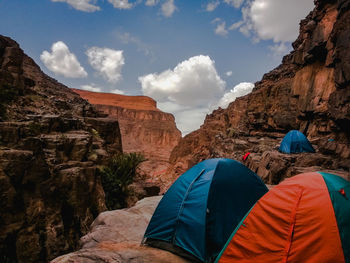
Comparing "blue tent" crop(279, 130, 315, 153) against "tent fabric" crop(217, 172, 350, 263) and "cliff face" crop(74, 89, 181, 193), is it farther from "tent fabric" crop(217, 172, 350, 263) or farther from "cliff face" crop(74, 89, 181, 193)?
"cliff face" crop(74, 89, 181, 193)

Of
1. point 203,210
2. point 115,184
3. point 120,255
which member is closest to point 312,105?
point 115,184

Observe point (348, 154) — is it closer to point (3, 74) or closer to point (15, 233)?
point (15, 233)

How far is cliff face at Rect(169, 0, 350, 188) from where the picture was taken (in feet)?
30.7

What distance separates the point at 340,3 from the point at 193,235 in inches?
554

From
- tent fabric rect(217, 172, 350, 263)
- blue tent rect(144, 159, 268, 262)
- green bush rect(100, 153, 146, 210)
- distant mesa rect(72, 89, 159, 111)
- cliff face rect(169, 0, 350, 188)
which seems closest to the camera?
tent fabric rect(217, 172, 350, 263)

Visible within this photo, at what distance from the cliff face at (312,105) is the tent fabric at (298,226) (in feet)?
19.6

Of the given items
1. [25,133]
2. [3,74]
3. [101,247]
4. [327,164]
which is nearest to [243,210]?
[101,247]

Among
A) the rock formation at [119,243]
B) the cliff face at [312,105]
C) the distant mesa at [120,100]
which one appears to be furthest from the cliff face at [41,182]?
the distant mesa at [120,100]

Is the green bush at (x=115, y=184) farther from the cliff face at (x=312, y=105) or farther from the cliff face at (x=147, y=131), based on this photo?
the cliff face at (x=147, y=131)

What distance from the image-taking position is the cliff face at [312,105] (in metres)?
9.37

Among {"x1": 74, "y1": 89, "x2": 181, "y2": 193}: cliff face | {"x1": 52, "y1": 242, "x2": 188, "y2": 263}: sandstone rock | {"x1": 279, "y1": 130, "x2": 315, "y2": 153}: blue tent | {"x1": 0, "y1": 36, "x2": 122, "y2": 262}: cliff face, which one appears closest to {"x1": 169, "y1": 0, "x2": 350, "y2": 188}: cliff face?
{"x1": 279, "y1": 130, "x2": 315, "y2": 153}: blue tent

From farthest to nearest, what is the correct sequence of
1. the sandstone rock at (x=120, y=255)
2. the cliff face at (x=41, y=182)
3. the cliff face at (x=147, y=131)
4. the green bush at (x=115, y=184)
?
1. the cliff face at (x=147, y=131)
2. the green bush at (x=115, y=184)
3. the cliff face at (x=41, y=182)
4. the sandstone rock at (x=120, y=255)

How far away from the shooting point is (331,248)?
7.09ft

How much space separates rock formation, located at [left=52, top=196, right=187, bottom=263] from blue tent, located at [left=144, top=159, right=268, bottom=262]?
28cm
